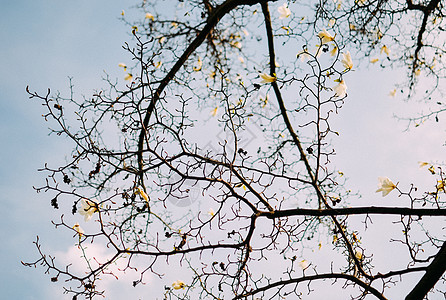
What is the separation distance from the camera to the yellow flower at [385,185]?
2.13 meters

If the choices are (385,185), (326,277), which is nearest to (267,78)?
(385,185)

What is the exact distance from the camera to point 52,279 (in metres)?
1.90

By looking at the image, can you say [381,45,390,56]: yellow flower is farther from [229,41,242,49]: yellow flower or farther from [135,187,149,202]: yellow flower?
[135,187,149,202]: yellow flower

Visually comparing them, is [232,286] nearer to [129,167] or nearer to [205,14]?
[129,167]

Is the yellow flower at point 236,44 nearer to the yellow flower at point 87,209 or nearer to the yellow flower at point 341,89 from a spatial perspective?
the yellow flower at point 341,89

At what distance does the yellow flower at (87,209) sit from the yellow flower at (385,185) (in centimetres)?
172

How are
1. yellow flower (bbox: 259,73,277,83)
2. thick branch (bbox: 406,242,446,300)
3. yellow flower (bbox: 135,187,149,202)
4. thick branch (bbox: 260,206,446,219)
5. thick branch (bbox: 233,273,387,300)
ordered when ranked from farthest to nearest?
yellow flower (bbox: 259,73,277,83)
yellow flower (bbox: 135,187,149,202)
thick branch (bbox: 233,273,387,300)
thick branch (bbox: 260,206,446,219)
thick branch (bbox: 406,242,446,300)

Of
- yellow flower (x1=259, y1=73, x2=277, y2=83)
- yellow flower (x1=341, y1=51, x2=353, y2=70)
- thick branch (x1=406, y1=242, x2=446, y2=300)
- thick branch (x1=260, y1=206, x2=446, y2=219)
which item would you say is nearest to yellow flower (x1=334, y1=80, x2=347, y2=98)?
yellow flower (x1=341, y1=51, x2=353, y2=70)

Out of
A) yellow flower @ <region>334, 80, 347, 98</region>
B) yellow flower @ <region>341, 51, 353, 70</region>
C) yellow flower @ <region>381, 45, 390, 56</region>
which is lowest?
yellow flower @ <region>334, 80, 347, 98</region>

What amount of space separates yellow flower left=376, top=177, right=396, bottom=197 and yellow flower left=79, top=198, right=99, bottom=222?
1.72 meters

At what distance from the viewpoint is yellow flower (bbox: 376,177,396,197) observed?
2.13 meters

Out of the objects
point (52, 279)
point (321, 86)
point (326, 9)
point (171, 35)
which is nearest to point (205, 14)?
point (171, 35)

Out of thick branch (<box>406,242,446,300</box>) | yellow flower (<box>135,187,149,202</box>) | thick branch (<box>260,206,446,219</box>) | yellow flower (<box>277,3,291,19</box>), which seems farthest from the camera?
yellow flower (<box>277,3,291,19</box>)

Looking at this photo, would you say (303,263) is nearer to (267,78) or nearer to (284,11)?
(267,78)
